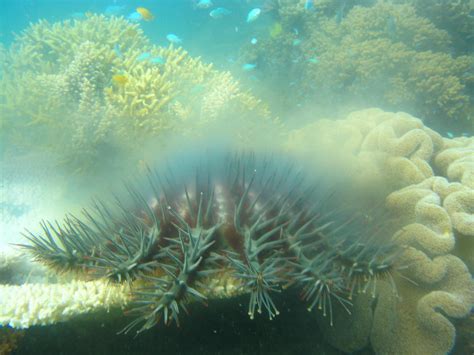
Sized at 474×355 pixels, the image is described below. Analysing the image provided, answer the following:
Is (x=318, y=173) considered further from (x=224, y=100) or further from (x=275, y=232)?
(x=224, y=100)

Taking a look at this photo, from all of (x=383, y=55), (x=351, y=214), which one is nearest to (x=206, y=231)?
(x=351, y=214)

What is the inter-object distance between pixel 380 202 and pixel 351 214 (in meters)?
0.89

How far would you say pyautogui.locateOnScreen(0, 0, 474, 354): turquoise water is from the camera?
2.47 meters

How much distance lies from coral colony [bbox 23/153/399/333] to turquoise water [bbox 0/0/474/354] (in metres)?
0.02

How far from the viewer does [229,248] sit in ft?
8.02

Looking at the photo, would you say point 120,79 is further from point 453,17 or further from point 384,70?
point 453,17

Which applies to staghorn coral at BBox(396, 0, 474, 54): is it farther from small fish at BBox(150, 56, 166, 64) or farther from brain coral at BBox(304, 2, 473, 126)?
small fish at BBox(150, 56, 166, 64)

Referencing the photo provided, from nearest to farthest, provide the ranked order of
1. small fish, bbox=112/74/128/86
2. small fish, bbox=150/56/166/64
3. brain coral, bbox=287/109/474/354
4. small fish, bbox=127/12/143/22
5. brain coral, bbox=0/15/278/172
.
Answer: brain coral, bbox=287/109/474/354 < brain coral, bbox=0/15/278/172 < small fish, bbox=112/74/128/86 < small fish, bbox=150/56/166/64 < small fish, bbox=127/12/143/22

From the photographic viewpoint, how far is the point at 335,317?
2.92 m

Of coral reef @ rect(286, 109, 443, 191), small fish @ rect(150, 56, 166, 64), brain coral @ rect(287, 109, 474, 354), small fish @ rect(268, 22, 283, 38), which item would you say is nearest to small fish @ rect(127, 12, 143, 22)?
small fish @ rect(268, 22, 283, 38)

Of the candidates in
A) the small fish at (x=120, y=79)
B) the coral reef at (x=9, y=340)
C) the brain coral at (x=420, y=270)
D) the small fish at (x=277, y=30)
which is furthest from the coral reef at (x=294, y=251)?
the small fish at (x=277, y=30)

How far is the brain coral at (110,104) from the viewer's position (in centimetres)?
500

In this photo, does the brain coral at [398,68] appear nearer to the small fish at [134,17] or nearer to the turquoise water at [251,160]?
the turquoise water at [251,160]

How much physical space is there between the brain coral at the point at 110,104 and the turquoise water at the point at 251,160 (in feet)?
0.11
